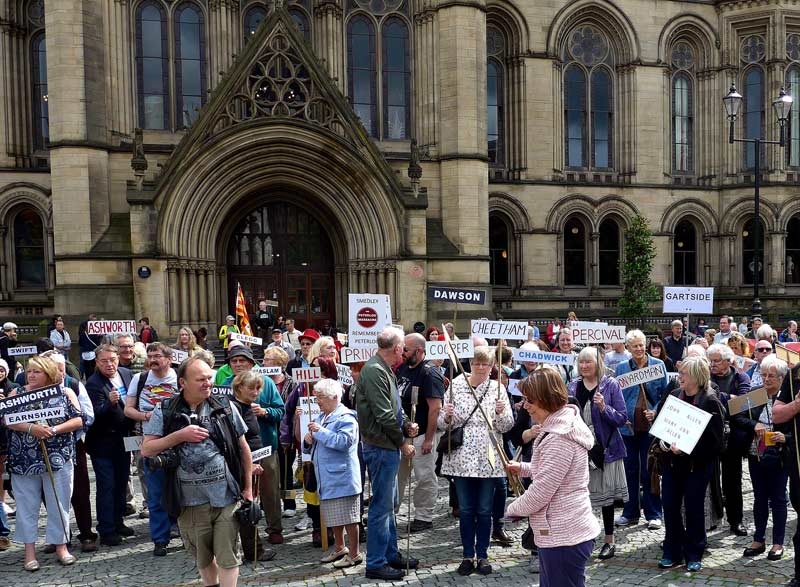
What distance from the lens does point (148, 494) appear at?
753 cm

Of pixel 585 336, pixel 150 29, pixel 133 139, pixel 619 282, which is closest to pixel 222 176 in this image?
pixel 133 139

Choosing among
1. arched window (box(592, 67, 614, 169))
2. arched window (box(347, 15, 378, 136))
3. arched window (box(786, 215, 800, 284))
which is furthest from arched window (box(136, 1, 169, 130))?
arched window (box(786, 215, 800, 284))

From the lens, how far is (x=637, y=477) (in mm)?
7977

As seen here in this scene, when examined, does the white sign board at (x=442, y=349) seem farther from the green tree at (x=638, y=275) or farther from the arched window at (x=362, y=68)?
the green tree at (x=638, y=275)

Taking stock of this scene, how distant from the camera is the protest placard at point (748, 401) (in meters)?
6.65

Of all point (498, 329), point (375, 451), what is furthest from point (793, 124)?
point (375, 451)

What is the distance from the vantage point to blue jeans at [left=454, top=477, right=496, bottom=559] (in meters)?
6.58

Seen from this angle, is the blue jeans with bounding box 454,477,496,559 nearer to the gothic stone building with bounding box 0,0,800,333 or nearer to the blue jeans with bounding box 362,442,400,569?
the blue jeans with bounding box 362,442,400,569

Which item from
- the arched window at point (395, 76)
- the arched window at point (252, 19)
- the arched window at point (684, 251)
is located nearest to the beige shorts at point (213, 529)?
the arched window at point (395, 76)

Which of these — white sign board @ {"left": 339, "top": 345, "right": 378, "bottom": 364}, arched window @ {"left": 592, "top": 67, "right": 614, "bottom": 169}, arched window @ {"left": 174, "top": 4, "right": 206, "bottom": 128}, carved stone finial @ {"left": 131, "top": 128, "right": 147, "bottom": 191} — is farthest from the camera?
arched window @ {"left": 592, "top": 67, "right": 614, "bottom": 169}

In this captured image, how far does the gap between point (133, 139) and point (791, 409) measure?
18622 mm

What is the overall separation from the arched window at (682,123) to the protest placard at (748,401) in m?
22.5

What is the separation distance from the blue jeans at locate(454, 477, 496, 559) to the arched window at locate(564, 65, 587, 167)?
2165cm

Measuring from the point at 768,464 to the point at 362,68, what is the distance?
61.5 feet
